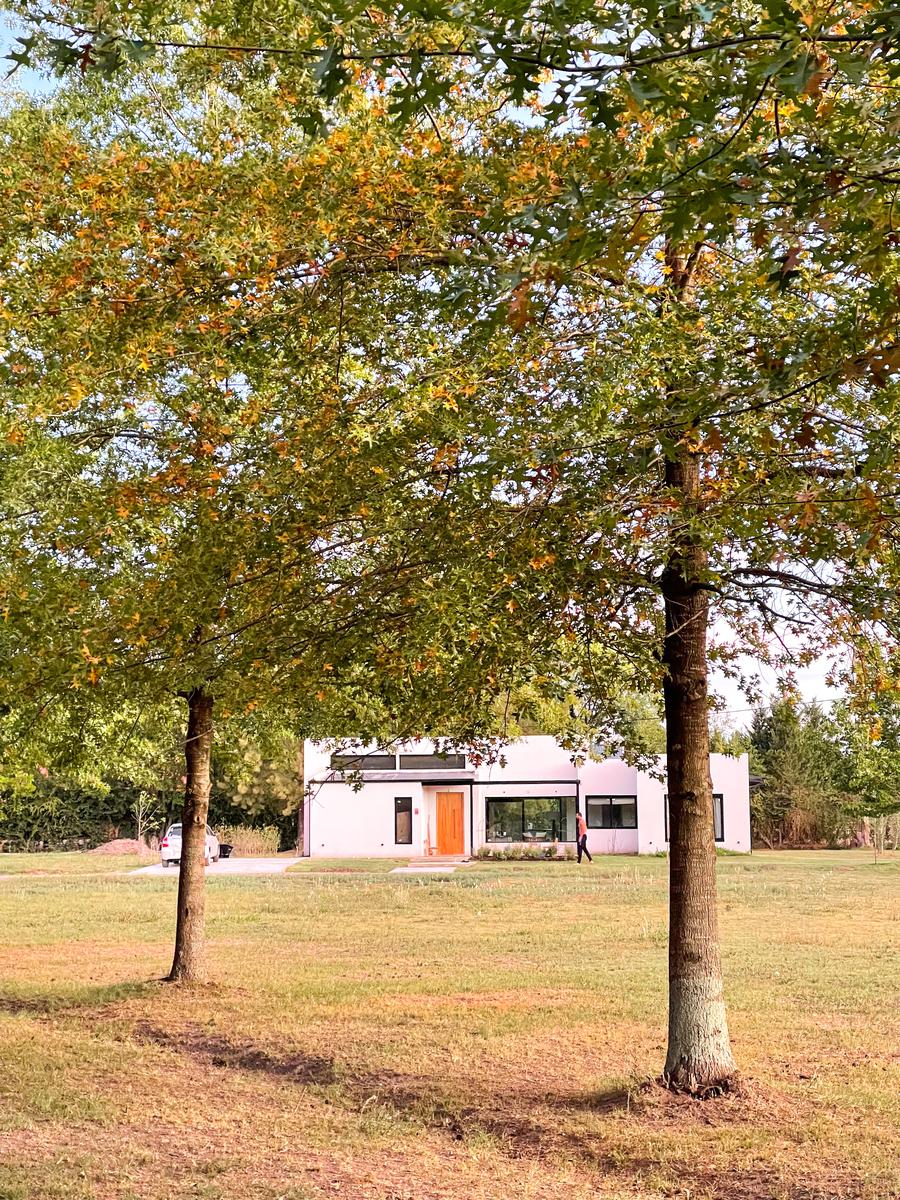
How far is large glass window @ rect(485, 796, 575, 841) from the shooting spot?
43969 millimetres

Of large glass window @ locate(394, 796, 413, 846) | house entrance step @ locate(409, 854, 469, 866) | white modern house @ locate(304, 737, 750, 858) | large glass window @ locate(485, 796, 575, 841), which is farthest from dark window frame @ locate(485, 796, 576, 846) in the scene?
large glass window @ locate(394, 796, 413, 846)

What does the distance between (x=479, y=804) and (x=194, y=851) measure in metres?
30.8

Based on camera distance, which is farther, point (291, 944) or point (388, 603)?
point (291, 944)

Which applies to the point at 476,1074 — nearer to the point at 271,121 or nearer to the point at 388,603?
the point at 388,603

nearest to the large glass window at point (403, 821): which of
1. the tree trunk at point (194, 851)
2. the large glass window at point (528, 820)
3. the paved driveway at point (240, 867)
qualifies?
the large glass window at point (528, 820)

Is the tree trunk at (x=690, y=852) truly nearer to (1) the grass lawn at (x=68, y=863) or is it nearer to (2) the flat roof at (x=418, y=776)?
(1) the grass lawn at (x=68, y=863)

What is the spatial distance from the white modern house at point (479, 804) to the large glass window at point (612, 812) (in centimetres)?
4

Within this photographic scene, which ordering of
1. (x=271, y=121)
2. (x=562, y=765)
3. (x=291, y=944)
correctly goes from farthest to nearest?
(x=562, y=765)
(x=291, y=944)
(x=271, y=121)

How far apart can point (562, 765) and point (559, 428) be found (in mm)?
36185

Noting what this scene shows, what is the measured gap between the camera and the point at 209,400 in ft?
25.4

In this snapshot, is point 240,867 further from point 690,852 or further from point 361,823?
point 690,852

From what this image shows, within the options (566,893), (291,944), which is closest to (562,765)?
(566,893)

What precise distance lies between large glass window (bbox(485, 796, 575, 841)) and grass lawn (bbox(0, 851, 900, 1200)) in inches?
936

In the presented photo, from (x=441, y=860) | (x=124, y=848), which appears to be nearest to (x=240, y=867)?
(x=441, y=860)
